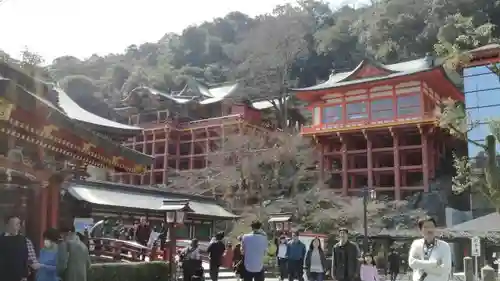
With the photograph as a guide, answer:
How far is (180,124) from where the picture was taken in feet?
150

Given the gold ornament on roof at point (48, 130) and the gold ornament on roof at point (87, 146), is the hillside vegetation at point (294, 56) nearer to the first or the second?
the gold ornament on roof at point (87, 146)

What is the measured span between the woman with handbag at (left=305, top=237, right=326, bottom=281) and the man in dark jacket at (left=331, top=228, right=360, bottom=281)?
2871 mm

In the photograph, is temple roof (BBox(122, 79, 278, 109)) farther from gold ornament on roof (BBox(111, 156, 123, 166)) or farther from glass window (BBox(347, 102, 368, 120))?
gold ornament on roof (BBox(111, 156, 123, 166))

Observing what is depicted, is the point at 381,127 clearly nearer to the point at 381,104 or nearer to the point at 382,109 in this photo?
the point at 382,109

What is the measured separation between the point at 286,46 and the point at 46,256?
3932 centimetres

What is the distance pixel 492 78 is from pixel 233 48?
146ft

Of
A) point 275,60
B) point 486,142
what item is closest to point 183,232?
point 486,142

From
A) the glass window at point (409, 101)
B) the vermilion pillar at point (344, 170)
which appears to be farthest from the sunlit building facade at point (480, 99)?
the vermilion pillar at point (344, 170)

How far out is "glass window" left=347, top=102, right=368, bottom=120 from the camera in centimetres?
3534

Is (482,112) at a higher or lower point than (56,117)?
higher

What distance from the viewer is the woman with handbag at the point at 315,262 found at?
10.5m

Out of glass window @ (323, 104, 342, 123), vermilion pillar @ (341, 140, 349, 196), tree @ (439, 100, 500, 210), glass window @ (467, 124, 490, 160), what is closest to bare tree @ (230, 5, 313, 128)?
glass window @ (323, 104, 342, 123)

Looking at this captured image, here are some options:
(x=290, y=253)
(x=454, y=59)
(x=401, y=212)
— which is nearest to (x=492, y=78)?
(x=401, y=212)

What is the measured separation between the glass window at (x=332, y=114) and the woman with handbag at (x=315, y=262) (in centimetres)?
2613
